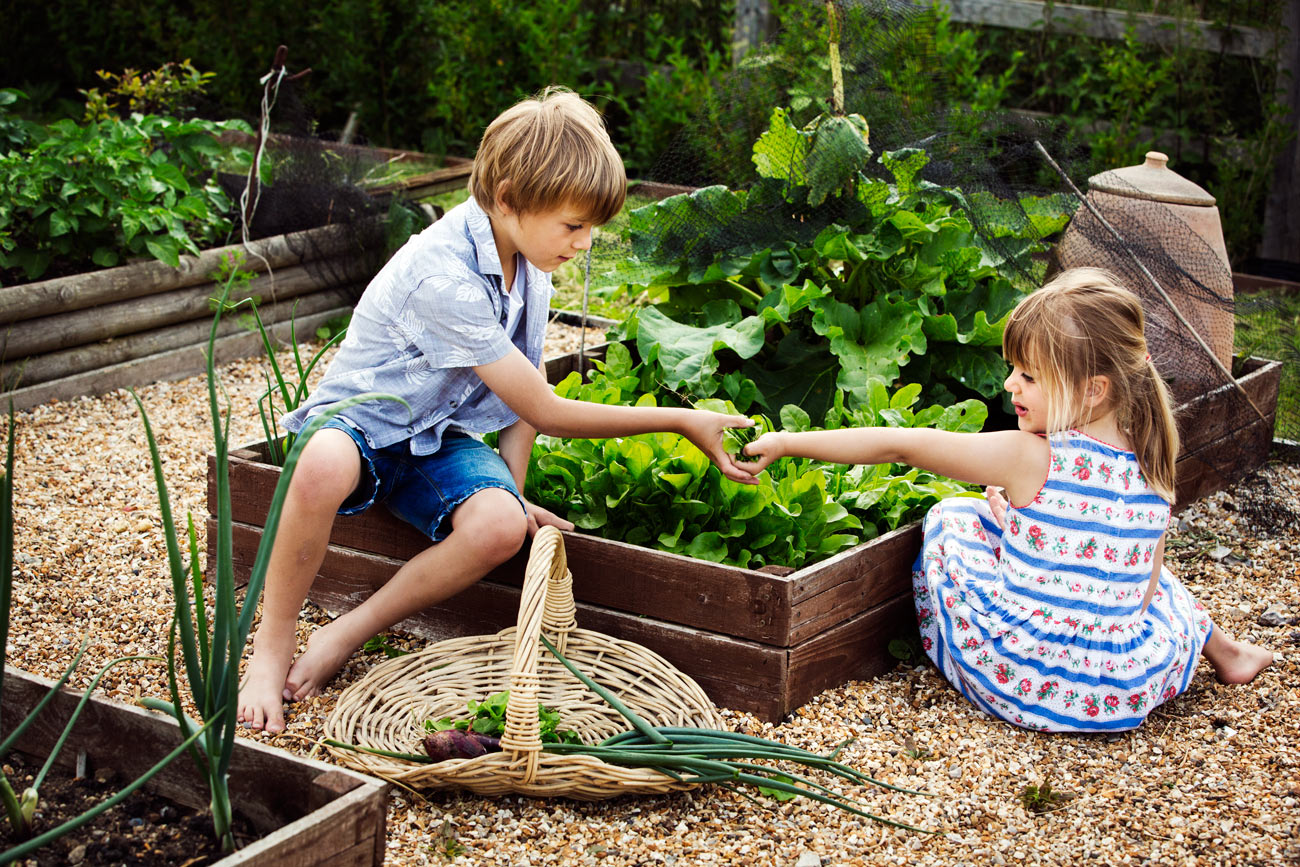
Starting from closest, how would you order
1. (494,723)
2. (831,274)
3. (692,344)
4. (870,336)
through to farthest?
(494,723)
(692,344)
(870,336)
(831,274)

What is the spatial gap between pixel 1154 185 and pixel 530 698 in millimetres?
2631

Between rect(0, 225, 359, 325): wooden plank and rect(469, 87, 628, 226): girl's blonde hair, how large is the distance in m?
2.14

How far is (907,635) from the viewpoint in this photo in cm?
260

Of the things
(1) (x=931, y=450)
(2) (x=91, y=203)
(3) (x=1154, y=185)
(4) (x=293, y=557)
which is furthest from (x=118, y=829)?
(3) (x=1154, y=185)

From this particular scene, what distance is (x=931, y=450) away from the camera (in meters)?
2.26

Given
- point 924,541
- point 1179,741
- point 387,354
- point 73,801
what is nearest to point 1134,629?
point 1179,741

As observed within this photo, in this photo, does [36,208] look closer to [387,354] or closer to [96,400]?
[96,400]

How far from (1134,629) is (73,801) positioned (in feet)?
6.14

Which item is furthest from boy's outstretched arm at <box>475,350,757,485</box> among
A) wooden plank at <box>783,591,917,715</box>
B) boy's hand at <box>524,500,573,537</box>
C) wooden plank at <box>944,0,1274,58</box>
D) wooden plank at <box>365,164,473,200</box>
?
wooden plank at <box>944,0,1274,58</box>

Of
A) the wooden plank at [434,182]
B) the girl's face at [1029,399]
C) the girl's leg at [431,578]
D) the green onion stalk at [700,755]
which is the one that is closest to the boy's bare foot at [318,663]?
the girl's leg at [431,578]

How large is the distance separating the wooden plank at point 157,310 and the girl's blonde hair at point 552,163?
5.89ft

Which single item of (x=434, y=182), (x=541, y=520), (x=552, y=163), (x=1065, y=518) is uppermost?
(x=552, y=163)

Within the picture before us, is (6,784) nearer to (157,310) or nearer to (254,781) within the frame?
(254,781)

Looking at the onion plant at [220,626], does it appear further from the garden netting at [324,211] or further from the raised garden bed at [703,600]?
the garden netting at [324,211]
